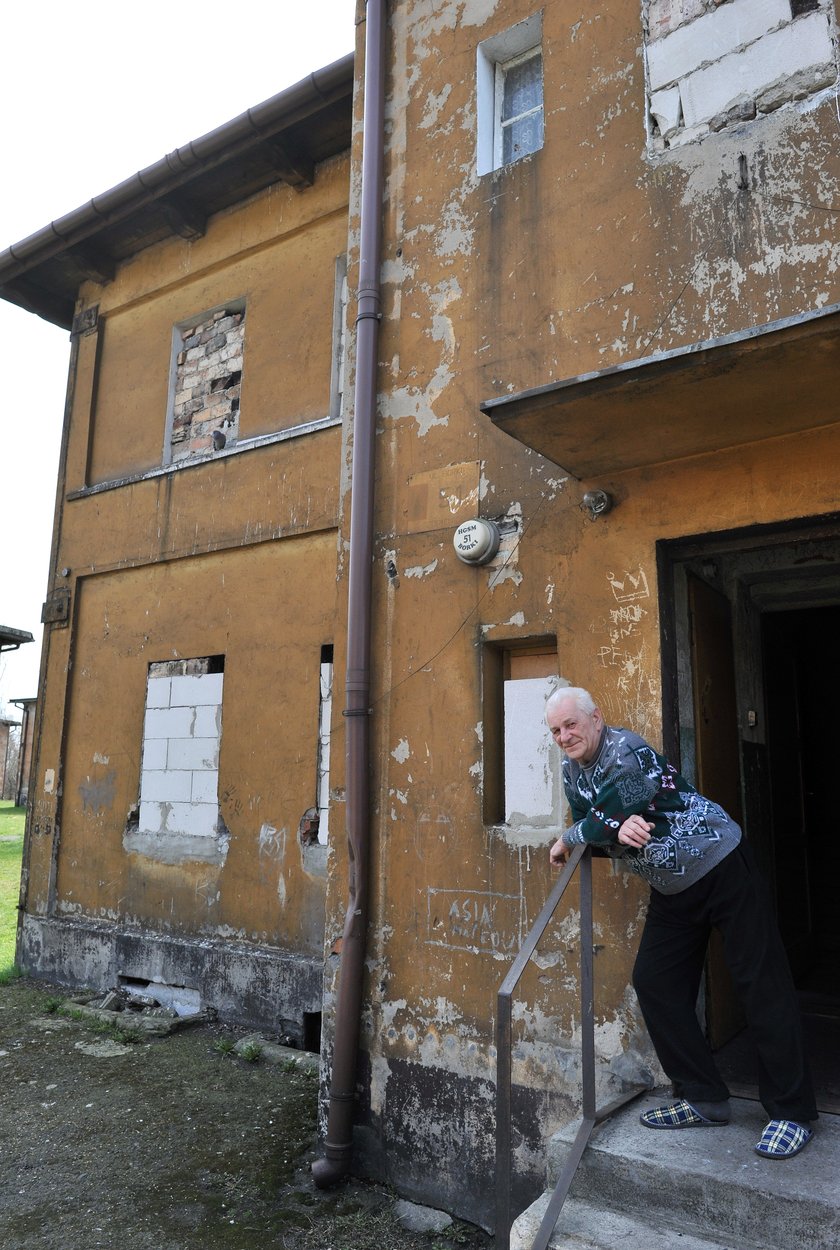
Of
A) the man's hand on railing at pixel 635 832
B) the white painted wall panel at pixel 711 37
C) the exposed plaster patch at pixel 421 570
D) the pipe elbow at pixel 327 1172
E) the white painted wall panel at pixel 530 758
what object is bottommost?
the pipe elbow at pixel 327 1172

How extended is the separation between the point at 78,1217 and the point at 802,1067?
3580 mm

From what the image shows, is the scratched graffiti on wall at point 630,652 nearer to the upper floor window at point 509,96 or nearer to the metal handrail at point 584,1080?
the metal handrail at point 584,1080

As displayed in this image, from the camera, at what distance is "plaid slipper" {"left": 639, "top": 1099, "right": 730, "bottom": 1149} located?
3.33 meters

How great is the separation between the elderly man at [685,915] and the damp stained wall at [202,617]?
3.94 metres

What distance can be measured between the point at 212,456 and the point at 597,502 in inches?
204

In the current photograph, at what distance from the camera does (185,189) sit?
28.6ft

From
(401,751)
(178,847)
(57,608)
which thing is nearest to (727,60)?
(401,751)

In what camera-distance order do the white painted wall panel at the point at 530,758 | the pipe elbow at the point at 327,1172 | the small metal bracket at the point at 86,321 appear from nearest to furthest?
the white painted wall panel at the point at 530,758 → the pipe elbow at the point at 327,1172 → the small metal bracket at the point at 86,321

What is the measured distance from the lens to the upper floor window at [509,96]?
5.17 metres

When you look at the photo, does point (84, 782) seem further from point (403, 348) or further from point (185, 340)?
point (403, 348)

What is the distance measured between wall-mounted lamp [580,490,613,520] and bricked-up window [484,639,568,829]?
70 cm

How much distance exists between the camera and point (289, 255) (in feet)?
27.6

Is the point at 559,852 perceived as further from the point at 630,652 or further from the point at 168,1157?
the point at 168,1157

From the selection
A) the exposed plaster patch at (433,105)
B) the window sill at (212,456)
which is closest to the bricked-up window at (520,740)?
the exposed plaster patch at (433,105)
